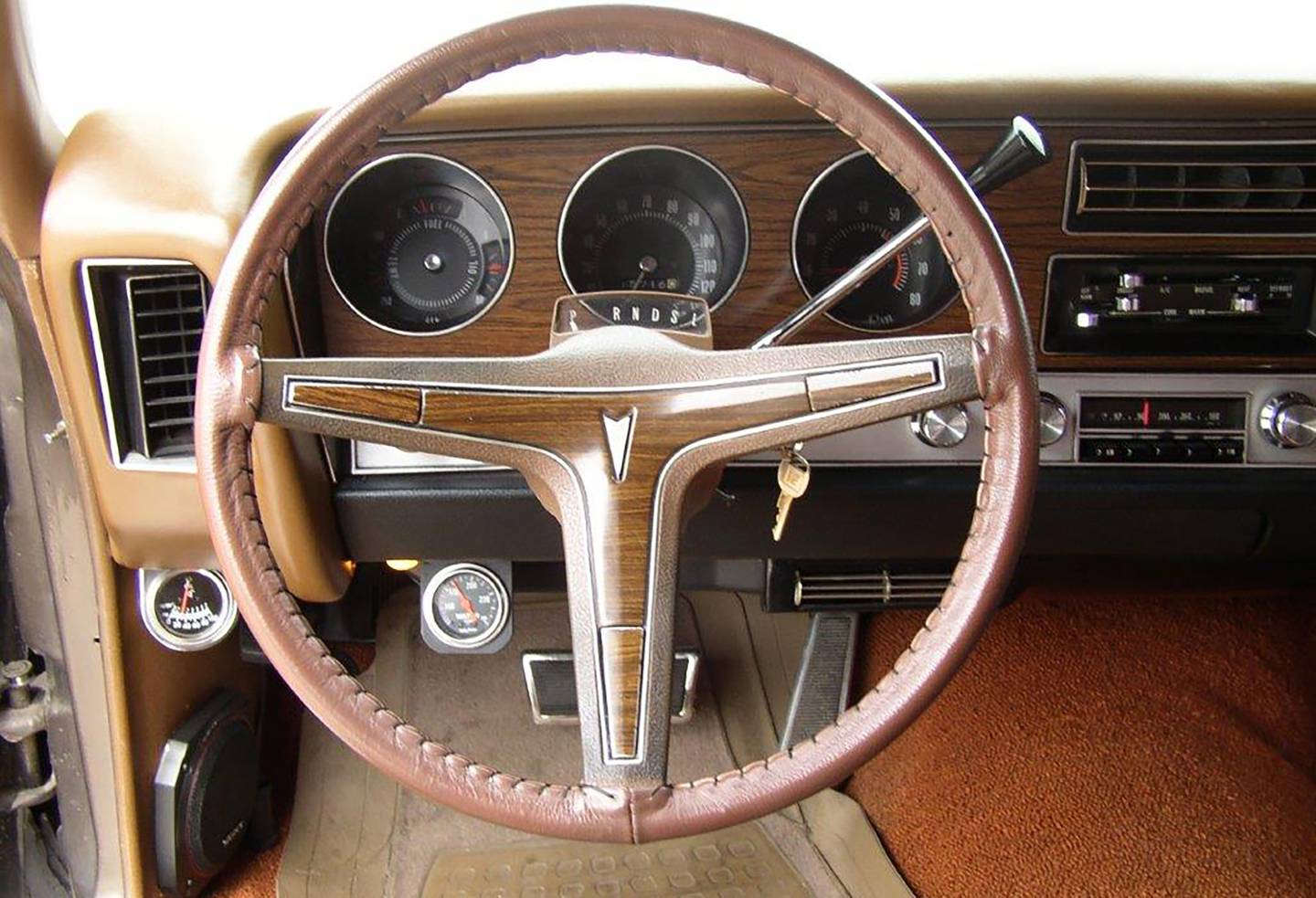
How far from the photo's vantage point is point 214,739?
1547 millimetres

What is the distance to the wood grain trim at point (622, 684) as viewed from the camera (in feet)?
2.81

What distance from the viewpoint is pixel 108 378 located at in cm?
117

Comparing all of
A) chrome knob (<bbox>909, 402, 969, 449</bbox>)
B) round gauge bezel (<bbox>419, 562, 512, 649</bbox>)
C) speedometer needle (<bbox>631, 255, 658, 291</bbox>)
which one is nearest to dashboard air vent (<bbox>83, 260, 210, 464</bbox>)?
round gauge bezel (<bbox>419, 562, 512, 649</bbox>)

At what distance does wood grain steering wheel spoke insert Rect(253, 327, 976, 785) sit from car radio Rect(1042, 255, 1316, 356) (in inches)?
19.7

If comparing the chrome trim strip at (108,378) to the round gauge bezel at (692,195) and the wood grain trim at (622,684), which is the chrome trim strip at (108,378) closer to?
the round gauge bezel at (692,195)

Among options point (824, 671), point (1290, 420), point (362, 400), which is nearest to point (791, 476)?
point (362, 400)

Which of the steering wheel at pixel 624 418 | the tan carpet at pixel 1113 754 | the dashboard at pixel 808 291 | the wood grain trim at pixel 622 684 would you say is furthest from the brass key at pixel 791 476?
the tan carpet at pixel 1113 754

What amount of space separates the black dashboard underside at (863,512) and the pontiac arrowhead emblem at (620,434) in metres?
0.38

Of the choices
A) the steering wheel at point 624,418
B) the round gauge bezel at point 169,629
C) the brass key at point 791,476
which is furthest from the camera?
the round gauge bezel at point 169,629

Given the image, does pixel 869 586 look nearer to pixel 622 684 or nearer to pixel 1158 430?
pixel 1158 430

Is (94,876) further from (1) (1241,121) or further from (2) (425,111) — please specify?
(1) (1241,121)

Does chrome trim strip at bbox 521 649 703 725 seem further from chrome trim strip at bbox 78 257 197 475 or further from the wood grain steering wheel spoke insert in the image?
the wood grain steering wheel spoke insert

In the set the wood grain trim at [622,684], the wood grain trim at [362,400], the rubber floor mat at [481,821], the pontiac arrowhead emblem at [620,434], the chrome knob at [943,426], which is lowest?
the rubber floor mat at [481,821]

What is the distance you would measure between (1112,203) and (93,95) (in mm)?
1104
